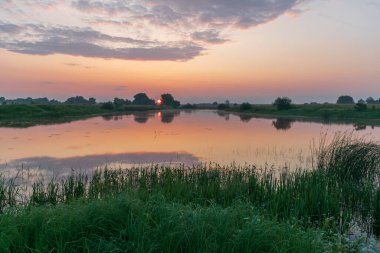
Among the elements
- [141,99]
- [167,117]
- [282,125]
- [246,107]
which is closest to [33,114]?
[167,117]

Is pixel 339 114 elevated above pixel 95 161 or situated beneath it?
elevated above

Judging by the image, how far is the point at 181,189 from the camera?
836 centimetres

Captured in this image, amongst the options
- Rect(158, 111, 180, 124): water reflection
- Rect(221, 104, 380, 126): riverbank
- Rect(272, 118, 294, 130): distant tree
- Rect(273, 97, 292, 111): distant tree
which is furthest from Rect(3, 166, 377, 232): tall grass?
Rect(273, 97, 292, 111): distant tree

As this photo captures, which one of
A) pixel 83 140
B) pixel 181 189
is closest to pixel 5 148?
pixel 83 140

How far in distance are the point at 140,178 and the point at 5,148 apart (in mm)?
14383

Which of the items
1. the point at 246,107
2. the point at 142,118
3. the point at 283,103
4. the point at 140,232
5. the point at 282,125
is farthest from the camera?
the point at 246,107

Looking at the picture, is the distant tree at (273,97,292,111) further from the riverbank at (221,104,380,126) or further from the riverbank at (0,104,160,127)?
the riverbank at (0,104,160,127)

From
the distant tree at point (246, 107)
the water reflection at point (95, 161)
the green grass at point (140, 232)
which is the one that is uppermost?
the distant tree at point (246, 107)

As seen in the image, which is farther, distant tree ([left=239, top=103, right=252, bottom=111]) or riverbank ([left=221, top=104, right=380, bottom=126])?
distant tree ([left=239, top=103, right=252, bottom=111])

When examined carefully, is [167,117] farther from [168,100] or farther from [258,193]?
[168,100]

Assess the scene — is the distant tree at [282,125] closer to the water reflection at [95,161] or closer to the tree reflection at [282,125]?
the tree reflection at [282,125]

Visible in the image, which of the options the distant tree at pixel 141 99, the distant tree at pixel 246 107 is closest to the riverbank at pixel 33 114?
the distant tree at pixel 246 107

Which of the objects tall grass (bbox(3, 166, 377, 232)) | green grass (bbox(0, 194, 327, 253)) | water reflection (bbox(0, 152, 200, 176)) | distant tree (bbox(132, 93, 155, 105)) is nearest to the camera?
green grass (bbox(0, 194, 327, 253))

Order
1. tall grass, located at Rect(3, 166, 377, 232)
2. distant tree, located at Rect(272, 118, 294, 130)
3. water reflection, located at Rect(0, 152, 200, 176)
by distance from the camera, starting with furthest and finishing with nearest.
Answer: distant tree, located at Rect(272, 118, 294, 130) → water reflection, located at Rect(0, 152, 200, 176) → tall grass, located at Rect(3, 166, 377, 232)
